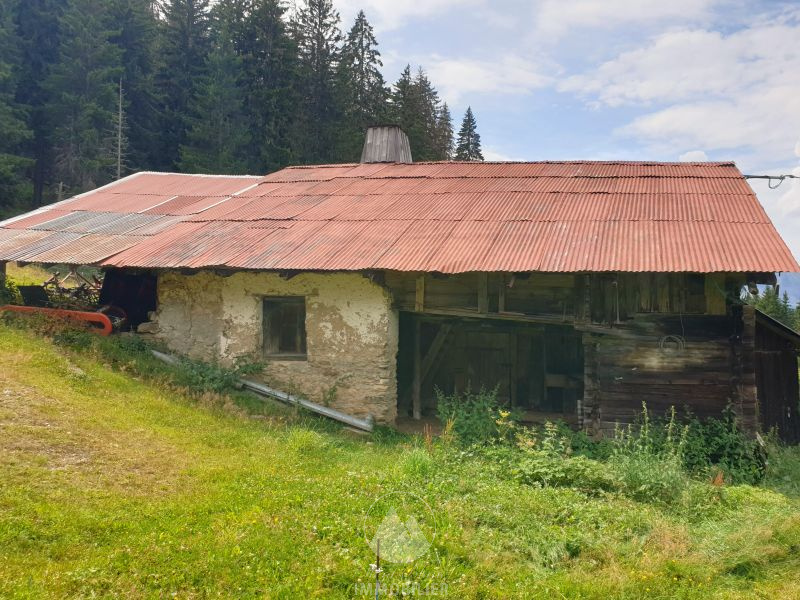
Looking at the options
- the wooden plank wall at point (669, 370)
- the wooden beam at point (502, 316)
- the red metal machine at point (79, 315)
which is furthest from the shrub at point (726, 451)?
the red metal machine at point (79, 315)

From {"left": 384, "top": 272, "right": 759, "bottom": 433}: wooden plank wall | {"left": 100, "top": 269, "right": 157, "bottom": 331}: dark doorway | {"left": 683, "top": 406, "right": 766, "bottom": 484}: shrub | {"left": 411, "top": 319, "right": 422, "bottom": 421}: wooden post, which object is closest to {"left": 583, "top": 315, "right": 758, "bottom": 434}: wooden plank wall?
{"left": 384, "top": 272, "right": 759, "bottom": 433}: wooden plank wall

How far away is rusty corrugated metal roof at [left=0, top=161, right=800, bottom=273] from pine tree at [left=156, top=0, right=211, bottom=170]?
58.0 feet

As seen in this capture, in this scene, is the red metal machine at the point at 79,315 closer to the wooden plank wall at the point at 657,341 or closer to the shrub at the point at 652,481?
the wooden plank wall at the point at 657,341

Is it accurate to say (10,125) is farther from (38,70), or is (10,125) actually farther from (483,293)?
(483,293)

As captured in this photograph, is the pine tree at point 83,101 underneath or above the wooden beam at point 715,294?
above

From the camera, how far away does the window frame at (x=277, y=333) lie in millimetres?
10898

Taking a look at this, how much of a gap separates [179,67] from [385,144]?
22.0 metres

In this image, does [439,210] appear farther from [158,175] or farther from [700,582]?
[158,175]

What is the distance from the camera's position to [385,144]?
54.5ft

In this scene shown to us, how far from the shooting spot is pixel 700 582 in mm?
4641

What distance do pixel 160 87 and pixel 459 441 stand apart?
31.4 m

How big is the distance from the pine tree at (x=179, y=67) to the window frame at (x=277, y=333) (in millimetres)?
21484

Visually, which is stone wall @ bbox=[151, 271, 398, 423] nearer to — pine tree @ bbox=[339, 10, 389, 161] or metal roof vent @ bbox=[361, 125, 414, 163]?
metal roof vent @ bbox=[361, 125, 414, 163]

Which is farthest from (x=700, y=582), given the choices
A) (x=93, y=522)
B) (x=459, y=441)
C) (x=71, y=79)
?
(x=71, y=79)
